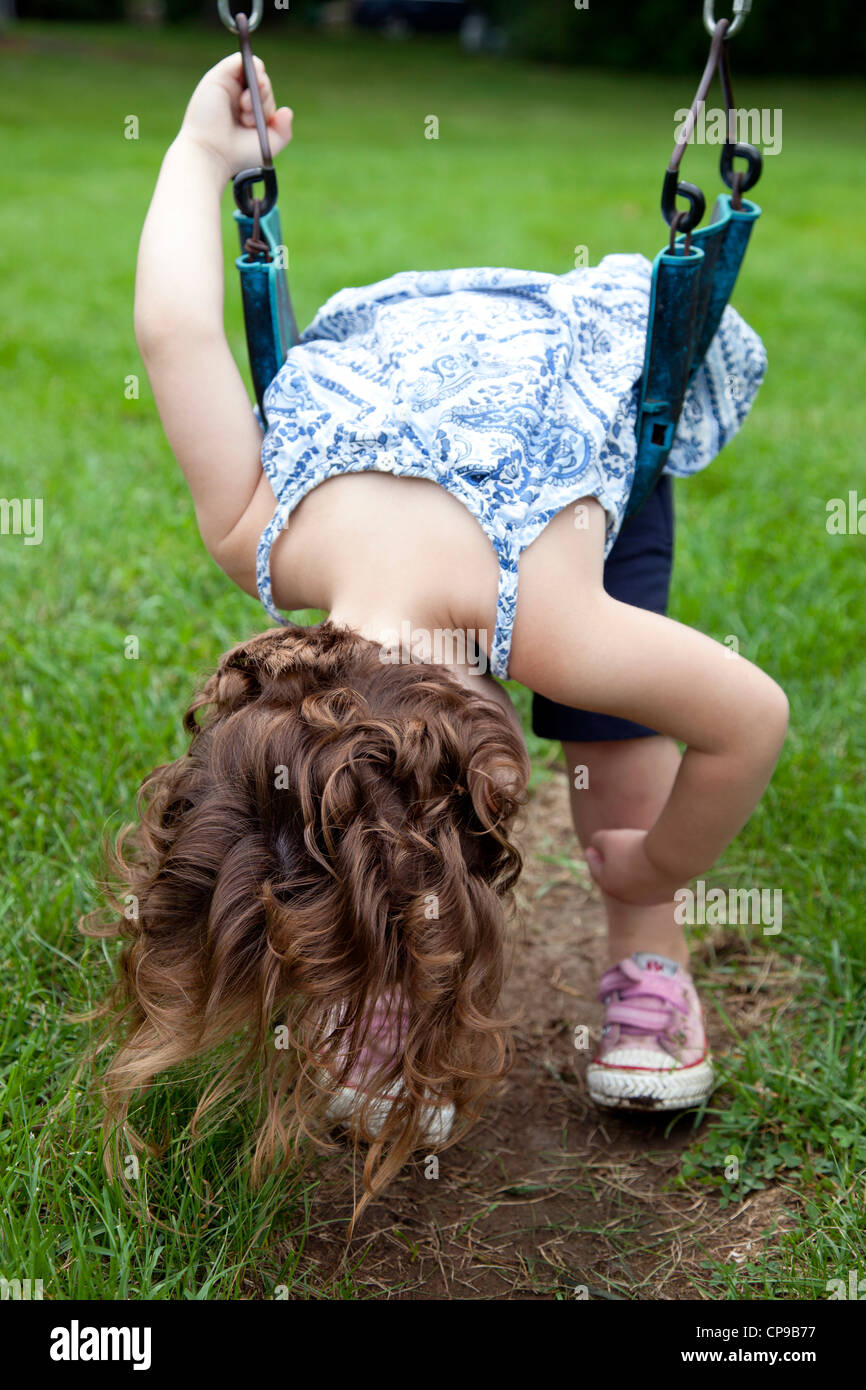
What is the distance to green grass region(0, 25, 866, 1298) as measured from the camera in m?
1.46

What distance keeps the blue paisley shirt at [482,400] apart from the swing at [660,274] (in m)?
0.03

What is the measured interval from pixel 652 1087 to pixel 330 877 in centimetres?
74

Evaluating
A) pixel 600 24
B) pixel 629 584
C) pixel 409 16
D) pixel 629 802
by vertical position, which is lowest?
pixel 629 802

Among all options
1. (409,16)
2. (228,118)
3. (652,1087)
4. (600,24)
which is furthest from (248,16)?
(409,16)

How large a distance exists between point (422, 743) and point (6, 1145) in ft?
2.34

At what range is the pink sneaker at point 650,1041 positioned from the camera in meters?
1.74

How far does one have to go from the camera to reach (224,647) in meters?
2.58

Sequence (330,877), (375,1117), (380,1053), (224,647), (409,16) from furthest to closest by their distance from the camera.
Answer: (409,16), (224,647), (375,1117), (380,1053), (330,877)

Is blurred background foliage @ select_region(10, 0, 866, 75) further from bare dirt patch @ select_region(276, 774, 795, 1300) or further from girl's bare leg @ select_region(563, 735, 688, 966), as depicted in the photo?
bare dirt patch @ select_region(276, 774, 795, 1300)

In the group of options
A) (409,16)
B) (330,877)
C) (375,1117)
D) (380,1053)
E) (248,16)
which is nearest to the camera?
(330,877)

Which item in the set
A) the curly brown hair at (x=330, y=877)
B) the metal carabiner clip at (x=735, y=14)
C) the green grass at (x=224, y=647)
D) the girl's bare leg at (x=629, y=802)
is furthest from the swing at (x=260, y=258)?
the green grass at (x=224, y=647)

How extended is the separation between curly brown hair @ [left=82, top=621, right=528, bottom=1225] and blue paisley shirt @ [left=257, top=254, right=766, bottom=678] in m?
0.19

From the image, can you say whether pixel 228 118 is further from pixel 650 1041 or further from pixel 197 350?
pixel 650 1041

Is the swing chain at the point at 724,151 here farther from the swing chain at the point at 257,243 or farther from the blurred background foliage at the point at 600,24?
the blurred background foliage at the point at 600,24
